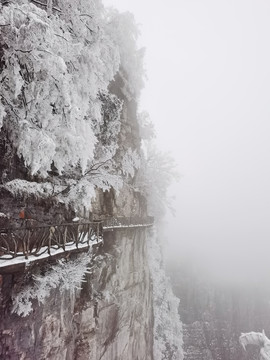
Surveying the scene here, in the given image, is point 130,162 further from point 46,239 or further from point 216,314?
point 216,314

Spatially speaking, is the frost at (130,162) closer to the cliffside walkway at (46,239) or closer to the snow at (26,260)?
the cliffside walkway at (46,239)

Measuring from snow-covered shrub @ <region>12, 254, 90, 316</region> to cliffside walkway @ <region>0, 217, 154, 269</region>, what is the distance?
891 millimetres

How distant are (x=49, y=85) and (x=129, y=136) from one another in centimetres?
1145

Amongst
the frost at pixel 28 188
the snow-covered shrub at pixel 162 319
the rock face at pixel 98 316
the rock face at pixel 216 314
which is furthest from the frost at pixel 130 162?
the rock face at pixel 216 314

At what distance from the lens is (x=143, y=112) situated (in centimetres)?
2311

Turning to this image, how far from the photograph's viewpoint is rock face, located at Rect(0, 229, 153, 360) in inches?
284

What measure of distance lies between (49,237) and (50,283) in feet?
6.22

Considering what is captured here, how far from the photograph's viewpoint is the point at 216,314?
5134 cm

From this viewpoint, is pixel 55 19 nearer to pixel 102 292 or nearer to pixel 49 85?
pixel 49 85

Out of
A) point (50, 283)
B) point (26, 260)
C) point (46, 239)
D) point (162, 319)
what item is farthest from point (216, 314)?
point (26, 260)

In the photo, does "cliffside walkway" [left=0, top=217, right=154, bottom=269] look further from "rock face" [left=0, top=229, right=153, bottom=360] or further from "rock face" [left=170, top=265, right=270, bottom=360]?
"rock face" [left=170, top=265, right=270, bottom=360]

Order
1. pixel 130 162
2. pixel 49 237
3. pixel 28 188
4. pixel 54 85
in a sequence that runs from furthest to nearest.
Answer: pixel 130 162, pixel 28 188, pixel 54 85, pixel 49 237

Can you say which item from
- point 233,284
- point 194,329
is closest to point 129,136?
point 194,329

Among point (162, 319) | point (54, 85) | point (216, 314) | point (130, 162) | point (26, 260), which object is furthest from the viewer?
point (216, 314)
